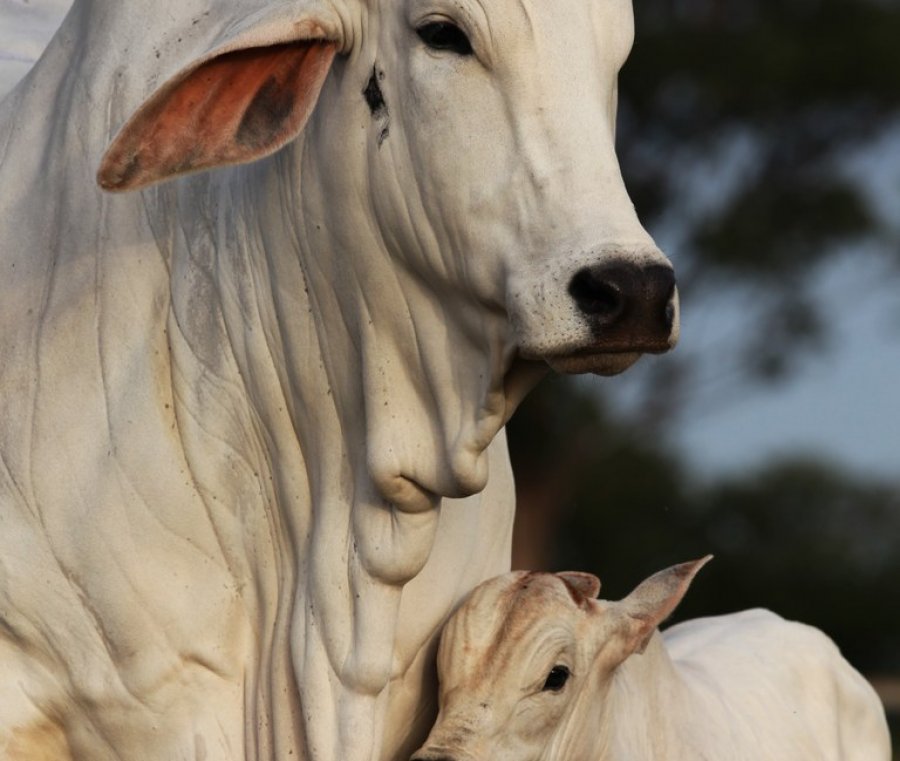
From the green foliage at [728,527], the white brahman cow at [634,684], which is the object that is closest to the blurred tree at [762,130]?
the green foliage at [728,527]

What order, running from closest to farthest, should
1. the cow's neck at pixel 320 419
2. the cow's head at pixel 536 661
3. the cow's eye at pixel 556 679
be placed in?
the cow's neck at pixel 320 419, the cow's head at pixel 536 661, the cow's eye at pixel 556 679

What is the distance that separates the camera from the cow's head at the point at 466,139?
131 inches

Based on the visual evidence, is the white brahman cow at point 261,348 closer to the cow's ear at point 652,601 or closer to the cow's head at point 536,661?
the cow's head at point 536,661

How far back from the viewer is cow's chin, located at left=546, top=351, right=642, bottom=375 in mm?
3359

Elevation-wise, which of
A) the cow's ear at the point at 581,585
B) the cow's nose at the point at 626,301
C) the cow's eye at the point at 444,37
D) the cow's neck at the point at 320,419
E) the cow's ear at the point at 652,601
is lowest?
the cow's ear at the point at 652,601

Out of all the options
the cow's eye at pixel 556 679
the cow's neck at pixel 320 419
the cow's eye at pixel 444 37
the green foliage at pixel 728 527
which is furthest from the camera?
the green foliage at pixel 728 527

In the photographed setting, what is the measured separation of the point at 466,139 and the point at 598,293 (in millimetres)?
324

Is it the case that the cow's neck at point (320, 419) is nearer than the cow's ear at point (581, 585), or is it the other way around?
the cow's neck at point (320, 419)

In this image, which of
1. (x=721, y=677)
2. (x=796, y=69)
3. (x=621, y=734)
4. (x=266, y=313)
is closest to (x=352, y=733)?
(x=266, y=313)

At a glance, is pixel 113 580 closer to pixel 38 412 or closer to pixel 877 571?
pixel 38 412

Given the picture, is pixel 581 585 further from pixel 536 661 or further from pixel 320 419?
pixel 320 419

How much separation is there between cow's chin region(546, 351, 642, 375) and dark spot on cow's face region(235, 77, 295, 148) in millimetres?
537

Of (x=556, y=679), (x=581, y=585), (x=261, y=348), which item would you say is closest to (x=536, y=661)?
(x=556, y=679)

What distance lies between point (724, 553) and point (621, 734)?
571 inches
